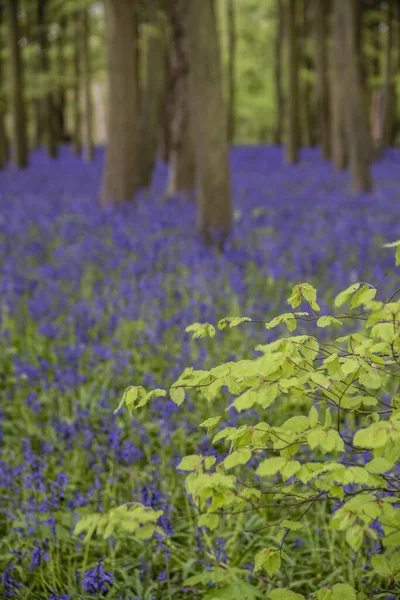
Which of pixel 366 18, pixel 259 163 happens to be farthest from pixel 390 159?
pixel 366 18

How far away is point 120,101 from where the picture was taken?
11391mm

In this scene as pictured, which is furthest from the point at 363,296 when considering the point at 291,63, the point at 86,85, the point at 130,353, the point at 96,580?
the point at 86,85

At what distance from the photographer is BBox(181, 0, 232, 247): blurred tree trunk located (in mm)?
8336

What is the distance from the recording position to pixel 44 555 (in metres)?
2.63

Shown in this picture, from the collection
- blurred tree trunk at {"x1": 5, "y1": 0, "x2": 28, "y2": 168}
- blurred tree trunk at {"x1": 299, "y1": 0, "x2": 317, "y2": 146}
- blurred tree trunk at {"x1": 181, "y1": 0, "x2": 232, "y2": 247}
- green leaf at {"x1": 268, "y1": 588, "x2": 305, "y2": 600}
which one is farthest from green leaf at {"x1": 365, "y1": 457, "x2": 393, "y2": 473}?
blurred tree trunk at {"x1": 299, "y1": 0, "x2": 317, "y2": 146}

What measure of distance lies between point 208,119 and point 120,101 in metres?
3.28

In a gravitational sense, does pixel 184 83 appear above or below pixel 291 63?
below

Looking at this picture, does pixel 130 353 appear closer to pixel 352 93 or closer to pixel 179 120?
pixel 179 120

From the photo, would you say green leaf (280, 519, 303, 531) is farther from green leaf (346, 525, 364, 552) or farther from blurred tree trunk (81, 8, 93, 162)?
blurred tree trunk (81, 8, 93, 162)

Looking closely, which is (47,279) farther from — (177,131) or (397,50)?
(397,50)

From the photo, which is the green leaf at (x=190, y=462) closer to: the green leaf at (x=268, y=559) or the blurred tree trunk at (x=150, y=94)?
the green leaf at (x=268, y=559)

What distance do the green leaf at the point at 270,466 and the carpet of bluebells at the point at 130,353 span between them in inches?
27.8

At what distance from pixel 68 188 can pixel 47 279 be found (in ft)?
26.8

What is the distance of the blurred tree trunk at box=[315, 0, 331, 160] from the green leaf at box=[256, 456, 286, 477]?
2046cm
